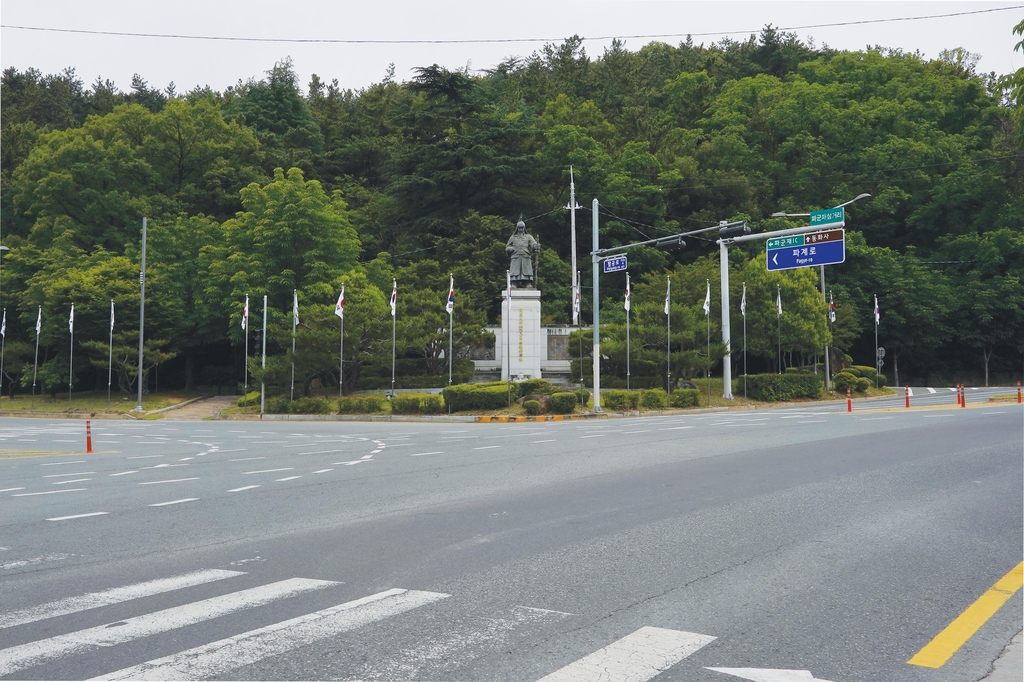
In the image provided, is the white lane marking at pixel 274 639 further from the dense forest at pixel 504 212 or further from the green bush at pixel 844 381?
the green bush at pixel 844 381

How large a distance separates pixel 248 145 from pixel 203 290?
15.7 metres

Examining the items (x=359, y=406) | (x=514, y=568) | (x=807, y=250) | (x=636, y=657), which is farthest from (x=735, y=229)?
(x=636, y=657)

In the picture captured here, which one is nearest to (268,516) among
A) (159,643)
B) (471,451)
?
(159,643)

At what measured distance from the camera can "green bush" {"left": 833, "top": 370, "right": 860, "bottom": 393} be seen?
45438 millimetres

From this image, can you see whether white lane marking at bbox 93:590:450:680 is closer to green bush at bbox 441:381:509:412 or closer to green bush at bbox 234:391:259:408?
green bush at bbox 441:381:509:412

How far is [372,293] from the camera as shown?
4419 centimetres

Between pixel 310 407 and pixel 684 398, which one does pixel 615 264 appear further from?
pixel 310 407

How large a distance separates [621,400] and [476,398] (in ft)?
20.3

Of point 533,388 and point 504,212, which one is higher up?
point 504,212

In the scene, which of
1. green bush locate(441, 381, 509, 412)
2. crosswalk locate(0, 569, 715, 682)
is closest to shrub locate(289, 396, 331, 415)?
green bush locate(441, 381, 509, 412)

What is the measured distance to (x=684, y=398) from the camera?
1428 inches

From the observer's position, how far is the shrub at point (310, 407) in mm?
36438

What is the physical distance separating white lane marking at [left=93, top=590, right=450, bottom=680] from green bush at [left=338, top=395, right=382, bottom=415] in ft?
101

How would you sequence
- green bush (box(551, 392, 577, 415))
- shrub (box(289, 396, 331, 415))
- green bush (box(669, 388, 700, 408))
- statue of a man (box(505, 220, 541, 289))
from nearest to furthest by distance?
green bush (box(551, 392, 577, 415)), green bush (box(669, 388, 700, 408)), shrub (box(289, 396, 331, 415)), statue of a man (box(505, 220, 541, 289))
